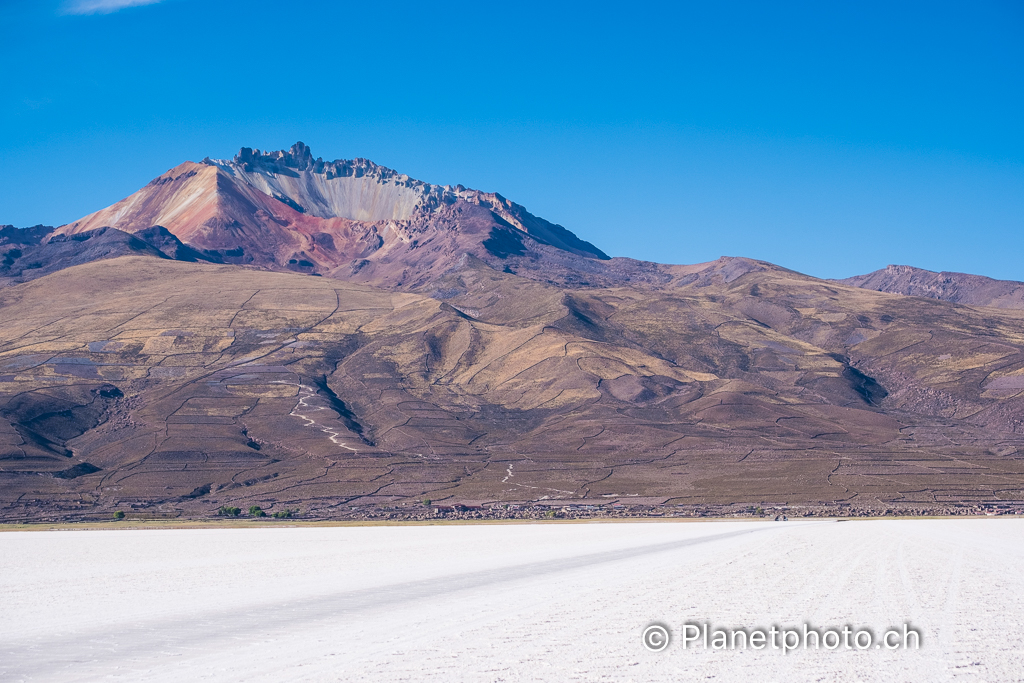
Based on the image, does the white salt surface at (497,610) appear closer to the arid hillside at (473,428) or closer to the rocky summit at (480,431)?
the rocky summit at (480,431)

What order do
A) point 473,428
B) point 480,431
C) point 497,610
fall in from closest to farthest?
1. point 497,610
2. point 480,431
3. point 473,428

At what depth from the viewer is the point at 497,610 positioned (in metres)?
20.6

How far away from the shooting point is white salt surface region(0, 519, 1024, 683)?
14.5 meters

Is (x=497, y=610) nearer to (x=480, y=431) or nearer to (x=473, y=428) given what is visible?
(x=480, y=431)

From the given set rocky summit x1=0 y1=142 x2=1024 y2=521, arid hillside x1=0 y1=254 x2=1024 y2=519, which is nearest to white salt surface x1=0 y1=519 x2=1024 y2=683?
rocky summit x1=0 y1=142 x2=1024 y2=521

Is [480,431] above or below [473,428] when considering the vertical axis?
below

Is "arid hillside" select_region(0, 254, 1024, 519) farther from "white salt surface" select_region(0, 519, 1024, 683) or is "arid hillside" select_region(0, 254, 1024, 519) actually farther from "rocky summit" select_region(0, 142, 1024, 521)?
"white salt surface" select_region(0, 519, 1024, 683)

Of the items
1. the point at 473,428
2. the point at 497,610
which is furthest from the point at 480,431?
the point at 497,610

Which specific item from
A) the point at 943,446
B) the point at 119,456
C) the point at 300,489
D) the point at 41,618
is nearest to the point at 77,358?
the point at 119,456

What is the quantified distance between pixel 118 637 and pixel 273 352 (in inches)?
7220

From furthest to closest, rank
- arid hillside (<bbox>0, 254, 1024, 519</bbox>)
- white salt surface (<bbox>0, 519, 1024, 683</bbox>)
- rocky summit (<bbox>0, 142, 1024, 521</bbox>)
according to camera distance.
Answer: arid hillside (<bbox>0, 254, 1024, 519</bbox>) < rocky summit (<bbox>0, 142, 1024, 521</bbox>) < white salt surface (<bbox>0, 519, 1024, 683</bbox>)

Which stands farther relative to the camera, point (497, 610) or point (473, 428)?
point (473, 428)

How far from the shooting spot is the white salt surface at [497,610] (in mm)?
14500

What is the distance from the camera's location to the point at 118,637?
17969mm
